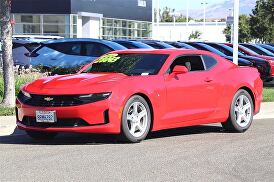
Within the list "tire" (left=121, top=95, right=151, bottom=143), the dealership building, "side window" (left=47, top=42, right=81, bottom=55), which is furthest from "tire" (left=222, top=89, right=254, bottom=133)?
the dealership building

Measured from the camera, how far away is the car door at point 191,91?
9.46 m

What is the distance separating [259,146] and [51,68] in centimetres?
950

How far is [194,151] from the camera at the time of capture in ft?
27.7

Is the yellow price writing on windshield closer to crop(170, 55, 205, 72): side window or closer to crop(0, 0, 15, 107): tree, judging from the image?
crop(170, 55, 205, 72): side window

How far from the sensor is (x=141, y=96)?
29.5 feet

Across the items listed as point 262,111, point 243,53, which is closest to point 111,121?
point 262,111

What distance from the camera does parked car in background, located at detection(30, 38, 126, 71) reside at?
18000mm

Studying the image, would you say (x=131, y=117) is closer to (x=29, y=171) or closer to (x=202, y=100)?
(x=202, y=100)

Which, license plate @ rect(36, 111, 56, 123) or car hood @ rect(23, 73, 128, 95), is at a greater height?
car hood @ rect(23, 73, 128, 95)

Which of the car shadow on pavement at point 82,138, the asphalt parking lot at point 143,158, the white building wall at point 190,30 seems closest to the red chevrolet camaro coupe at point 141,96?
the car shadow on pavement at point 82,138

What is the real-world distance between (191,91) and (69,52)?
9.51 m

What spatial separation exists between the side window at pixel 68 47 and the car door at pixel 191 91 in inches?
347

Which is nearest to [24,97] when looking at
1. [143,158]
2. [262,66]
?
[143,158]

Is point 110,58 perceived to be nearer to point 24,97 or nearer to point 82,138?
point 82,138
